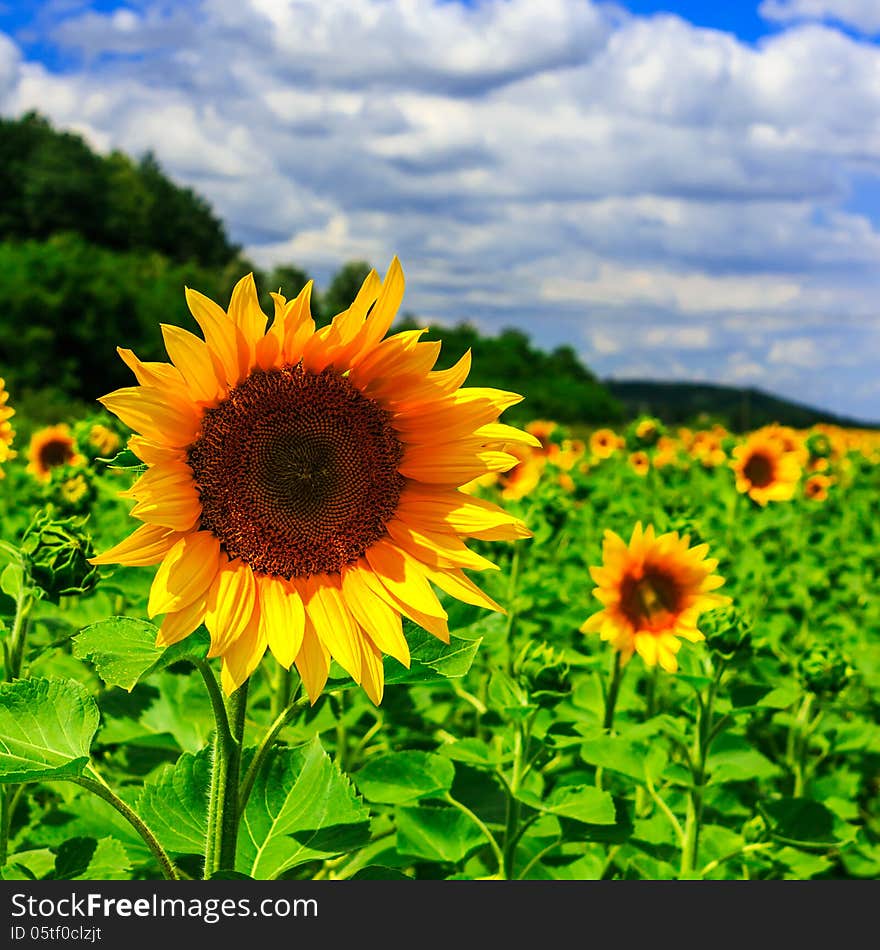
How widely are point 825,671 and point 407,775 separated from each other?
4.23ft

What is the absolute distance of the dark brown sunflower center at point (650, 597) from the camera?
297cm

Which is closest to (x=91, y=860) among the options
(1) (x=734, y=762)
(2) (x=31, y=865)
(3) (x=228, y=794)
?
(2) (x=31, y=865)

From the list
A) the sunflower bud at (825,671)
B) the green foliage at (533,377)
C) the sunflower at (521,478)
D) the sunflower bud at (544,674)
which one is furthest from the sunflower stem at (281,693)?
the green foliage at (533,377)

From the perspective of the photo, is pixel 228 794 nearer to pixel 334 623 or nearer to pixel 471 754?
pixel 334 623

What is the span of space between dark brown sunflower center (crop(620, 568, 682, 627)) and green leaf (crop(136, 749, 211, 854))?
1.54m

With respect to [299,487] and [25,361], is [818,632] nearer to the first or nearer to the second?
[299,487]

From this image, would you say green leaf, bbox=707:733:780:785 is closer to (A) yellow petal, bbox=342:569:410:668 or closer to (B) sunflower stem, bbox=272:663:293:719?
(B) sunflower stem, bbox=272:663:293:719

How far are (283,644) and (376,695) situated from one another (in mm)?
163

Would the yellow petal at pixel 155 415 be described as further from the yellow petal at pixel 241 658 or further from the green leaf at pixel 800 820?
the green leaf at pixel 800 820

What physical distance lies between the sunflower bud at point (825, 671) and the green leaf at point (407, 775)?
1.16m

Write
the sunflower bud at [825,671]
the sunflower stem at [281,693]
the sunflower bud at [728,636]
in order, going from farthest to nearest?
the sunflower bud at [825,671] < the sunflower bud at [728,636] < the sunflower stem at [281,693]

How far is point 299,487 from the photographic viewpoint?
5.45 ft

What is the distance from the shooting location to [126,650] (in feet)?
5.04

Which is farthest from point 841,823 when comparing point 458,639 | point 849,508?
point 849,508
